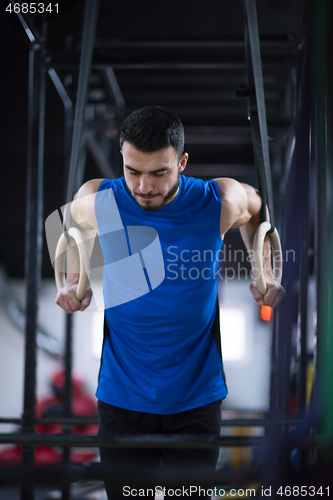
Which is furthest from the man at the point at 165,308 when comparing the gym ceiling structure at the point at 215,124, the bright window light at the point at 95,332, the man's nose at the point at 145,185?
the bright window light at the point at 95,332

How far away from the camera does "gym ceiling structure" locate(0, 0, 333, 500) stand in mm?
904

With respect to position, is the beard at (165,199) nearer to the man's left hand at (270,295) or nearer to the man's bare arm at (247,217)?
the man's bare arm at (247,217)

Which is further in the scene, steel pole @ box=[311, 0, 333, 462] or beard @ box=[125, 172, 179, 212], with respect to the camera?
beard @ box=[125, 172, 179, 212]

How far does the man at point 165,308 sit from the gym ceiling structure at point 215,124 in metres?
0.30

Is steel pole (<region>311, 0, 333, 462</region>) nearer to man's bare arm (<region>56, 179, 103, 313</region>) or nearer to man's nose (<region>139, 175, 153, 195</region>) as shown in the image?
man's nose (<region>139, 175, 153, 195</region>)

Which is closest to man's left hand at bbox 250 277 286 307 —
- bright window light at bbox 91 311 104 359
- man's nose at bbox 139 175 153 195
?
man's nose at bbox 139 175 153 195

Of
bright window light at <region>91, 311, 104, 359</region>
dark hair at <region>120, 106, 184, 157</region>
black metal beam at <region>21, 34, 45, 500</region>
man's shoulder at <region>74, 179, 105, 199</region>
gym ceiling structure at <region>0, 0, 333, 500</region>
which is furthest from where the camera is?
bright window light at <region>91, 311, 104, 359</region>

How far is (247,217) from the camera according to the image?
165cm

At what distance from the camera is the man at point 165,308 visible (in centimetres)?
144

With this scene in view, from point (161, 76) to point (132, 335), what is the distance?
208 cm

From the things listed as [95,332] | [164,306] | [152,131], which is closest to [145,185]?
[152,131]

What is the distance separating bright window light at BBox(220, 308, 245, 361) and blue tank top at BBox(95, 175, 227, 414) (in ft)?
19.3

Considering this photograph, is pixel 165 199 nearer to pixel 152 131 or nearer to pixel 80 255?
pixel 152 131

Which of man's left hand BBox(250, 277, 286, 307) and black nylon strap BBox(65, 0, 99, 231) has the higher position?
black nylon strap BBox(65, 0, 99, 231)
